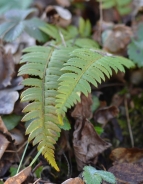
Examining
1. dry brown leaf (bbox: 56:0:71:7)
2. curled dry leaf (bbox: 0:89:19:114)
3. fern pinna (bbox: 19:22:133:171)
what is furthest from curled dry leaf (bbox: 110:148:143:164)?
dry brown leaf (bbox: 56:0:71:7)

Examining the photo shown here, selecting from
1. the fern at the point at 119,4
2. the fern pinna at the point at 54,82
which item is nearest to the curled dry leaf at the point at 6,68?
the fern pinna at the point at 54,82

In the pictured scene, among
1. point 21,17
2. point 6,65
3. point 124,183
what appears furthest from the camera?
point 21,17

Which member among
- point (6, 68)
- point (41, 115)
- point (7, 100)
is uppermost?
point (6, 68)

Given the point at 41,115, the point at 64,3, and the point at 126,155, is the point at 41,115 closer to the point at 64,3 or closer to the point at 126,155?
the point at 126,155

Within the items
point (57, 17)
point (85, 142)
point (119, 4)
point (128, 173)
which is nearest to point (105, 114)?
point (85, 142)

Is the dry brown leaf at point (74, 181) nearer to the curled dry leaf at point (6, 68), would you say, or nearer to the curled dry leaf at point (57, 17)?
the curled dry leaf at point (6, 68)

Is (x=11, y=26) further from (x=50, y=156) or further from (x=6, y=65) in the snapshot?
(x=50, y=156)

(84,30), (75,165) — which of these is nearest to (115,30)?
(84,30)
